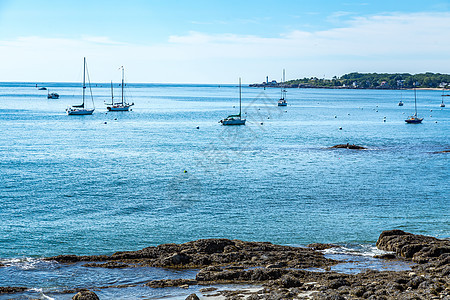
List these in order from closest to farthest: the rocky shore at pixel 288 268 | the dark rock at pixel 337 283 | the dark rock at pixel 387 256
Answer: the rocky shore at pixel 288 268 → the dark rock at pixel 337 283 → the dark rock at pixel 387 256

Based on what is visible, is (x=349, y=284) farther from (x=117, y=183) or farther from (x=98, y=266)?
(x=117, y=183)

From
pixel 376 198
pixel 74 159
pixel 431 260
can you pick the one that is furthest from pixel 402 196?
pixel 74 159

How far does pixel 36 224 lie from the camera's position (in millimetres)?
37781

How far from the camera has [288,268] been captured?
1091 inches

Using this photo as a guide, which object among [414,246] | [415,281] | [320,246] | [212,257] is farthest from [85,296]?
[414,246]

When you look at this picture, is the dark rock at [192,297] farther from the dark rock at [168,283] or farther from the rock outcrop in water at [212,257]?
the rock outcrop in water at [212,257]

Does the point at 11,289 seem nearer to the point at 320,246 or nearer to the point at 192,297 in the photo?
the point at 192,297

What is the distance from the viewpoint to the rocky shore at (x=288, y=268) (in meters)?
22.9

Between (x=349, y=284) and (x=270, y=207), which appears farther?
(x=270, y=207)

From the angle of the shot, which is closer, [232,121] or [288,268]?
[288,268]

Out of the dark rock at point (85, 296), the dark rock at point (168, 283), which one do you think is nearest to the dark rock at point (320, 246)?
the dark rock at point (168, 283)

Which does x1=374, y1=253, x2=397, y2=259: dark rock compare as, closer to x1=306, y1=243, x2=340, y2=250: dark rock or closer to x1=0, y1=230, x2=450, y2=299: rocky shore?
x1=0, y1=230, x2=450, y2=299: rocky shore

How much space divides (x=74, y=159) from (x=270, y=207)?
1330 inches

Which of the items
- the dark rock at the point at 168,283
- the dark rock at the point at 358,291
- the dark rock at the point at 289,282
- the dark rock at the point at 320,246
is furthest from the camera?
the dark rock at the point at 320,246
